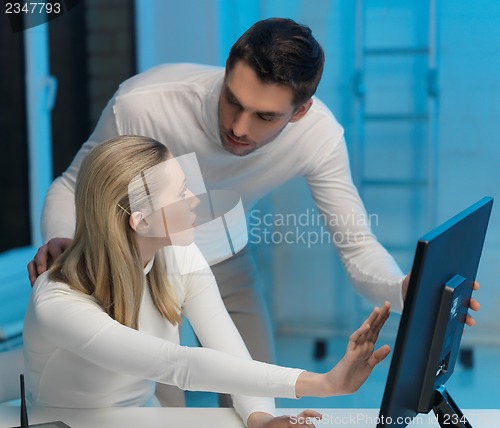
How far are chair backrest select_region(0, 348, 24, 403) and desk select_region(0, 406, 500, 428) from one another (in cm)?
9

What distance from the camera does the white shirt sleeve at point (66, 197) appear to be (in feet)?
5.64

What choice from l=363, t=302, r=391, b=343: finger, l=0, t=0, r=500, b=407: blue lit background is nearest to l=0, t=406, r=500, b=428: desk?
l=363, t=302, r=391, b=343: finger

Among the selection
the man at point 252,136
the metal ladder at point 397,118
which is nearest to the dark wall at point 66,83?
the man at point 252,136

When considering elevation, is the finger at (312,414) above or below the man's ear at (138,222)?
below

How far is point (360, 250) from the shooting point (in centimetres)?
189

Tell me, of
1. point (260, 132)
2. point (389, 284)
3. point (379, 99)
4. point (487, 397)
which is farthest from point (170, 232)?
point (487, 397)

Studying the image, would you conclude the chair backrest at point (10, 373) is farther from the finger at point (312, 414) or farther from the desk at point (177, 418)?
the finger at point (312, 414)

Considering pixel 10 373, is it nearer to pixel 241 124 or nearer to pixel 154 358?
pixel 154 358

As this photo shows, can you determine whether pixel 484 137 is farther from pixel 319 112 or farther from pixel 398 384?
pixel 398 384

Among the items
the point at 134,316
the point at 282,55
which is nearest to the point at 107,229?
the point at 134,316

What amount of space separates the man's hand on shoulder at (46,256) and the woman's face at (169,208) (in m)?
0.19

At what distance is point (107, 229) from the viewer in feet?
4.57

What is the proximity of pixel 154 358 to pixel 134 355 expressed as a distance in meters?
0.03

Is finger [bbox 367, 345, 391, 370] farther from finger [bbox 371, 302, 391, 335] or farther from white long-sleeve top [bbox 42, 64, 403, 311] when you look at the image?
white long-sleeve top [bbox 42, 64, 403, 311]
